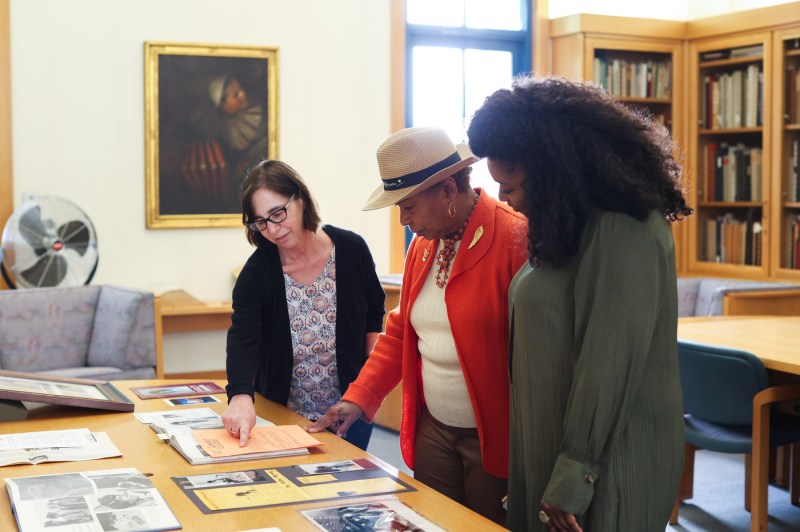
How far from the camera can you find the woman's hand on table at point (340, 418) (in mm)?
2458

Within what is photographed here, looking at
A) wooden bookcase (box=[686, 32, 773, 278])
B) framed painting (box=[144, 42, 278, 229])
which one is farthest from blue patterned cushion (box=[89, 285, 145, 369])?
wooden bookcase (box=[686, 32, 773, 278])

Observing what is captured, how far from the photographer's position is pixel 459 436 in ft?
7.76

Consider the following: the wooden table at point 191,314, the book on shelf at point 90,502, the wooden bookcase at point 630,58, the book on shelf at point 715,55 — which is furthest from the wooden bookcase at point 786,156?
the book on shelf at point 90,502

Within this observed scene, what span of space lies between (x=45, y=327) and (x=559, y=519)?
13.1 ft

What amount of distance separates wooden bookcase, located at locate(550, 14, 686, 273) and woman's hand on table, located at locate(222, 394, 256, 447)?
456 cm

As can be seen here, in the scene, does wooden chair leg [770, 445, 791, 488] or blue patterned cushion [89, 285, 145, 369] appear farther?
blue patterned cushion [89, 285, 145, 369]

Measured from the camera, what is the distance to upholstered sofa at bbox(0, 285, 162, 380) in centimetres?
510

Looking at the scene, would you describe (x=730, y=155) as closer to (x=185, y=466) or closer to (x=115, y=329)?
(x=115, y=329)

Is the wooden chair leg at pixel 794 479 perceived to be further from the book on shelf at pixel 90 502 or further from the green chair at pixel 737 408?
the book on shelf at pixel 90 502

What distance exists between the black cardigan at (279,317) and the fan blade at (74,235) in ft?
9.80

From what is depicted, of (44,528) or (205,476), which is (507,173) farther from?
(44,528)

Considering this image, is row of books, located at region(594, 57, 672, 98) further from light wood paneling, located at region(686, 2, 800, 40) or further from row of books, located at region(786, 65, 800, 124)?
row of books, located at region(786, 65, 800, 124)

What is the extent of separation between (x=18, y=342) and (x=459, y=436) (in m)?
3.46

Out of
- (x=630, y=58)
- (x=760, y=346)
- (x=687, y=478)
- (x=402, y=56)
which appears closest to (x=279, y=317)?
(x=760, y=346)
